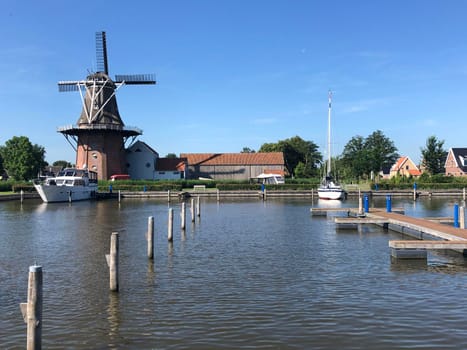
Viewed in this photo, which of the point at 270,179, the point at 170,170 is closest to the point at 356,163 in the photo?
the point at 270,179

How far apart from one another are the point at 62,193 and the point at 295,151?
6518 centimetres

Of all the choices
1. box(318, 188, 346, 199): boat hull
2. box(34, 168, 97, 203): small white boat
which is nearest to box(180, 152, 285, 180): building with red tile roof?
box(34, 168, 97, 203): small white boat

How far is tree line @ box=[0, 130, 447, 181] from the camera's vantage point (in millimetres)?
80125

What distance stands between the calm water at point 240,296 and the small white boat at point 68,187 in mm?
32167

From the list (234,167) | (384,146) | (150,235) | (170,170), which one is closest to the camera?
(150,235)

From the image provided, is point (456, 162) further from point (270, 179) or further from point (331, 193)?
point (331, 193)

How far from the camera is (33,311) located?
721 centimetres

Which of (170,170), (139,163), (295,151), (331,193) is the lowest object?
(331,193)

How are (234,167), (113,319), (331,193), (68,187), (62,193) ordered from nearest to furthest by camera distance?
1. (113,319)
2. (62,193)
3. (68,187)
4. (331,193)
5. (234,167)

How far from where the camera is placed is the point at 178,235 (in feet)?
75.4

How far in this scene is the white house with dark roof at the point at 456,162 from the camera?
8431 centimetres

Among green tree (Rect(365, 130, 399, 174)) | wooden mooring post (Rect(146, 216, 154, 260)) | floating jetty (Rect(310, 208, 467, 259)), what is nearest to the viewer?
floating jetty (Rect(310, 208, 467, 259))

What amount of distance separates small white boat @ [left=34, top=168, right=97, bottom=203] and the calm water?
32.2 metres

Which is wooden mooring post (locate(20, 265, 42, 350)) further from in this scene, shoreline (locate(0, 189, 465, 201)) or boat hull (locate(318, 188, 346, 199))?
shoreline (locate(0, 189, 465, 201))
